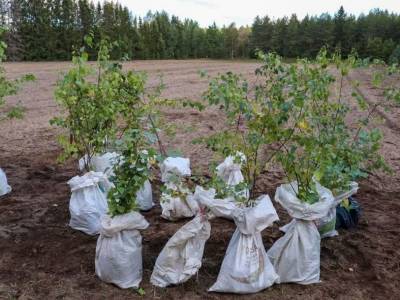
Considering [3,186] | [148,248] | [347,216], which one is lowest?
[148,248]

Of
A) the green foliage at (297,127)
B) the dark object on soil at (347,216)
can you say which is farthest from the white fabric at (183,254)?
the dark object on soil at (347,216)

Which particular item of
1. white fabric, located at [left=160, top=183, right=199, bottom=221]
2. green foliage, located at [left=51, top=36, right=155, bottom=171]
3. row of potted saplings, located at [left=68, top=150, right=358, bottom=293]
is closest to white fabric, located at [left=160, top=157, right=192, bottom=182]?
white fabric, located at [left=160, top=183, right=199, bottom=221]

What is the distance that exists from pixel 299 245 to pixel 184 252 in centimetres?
82

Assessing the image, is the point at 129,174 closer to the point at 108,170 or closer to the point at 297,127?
the point at 297,127

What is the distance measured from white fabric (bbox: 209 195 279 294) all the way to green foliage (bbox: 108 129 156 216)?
0.67m

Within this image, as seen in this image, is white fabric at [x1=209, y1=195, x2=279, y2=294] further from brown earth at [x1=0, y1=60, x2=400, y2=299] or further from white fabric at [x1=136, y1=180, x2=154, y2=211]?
white fabric at [x1=136, y1=180, x2=154, y2=211]

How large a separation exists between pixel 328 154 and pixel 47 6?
46.8 metres

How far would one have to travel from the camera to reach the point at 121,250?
2.89 meters

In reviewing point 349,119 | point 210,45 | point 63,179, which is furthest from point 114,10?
point 63,179

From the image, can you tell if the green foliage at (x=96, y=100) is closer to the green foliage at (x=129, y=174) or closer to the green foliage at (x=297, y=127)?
the green foliage at (x=129, y=174)

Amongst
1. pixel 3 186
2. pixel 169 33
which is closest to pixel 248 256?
pixel 3 186

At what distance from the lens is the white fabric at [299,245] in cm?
292

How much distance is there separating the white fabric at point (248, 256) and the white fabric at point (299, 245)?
6.7 inches

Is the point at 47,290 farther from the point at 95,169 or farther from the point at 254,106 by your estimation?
the point at 254,106
